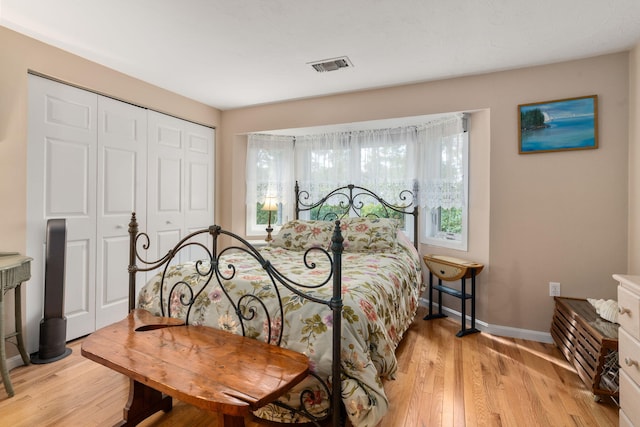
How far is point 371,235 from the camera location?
10.1 ft

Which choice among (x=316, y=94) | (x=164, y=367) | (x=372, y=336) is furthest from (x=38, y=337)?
(x=316, y=94)

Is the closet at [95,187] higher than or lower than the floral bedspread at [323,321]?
higher

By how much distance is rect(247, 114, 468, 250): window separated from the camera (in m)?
3.18

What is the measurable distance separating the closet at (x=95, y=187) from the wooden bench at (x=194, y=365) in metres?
1.24

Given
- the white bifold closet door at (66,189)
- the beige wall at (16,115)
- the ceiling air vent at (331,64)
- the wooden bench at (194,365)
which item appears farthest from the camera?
the ceiling air vent at (331,64)

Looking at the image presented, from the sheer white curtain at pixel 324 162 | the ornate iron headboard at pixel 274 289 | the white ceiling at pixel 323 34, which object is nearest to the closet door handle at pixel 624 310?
the ornate iron headboard at pixel 274 289

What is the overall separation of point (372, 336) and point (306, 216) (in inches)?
100

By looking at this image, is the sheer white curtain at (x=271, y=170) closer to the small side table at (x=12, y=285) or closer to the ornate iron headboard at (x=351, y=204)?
the ornate iron headboard at (x=351, y=204)

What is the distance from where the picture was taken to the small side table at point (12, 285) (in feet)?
6.14

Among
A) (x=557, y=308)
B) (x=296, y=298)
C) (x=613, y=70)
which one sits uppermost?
(x=613, y=70)

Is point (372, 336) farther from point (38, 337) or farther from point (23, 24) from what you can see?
point (23, 24)

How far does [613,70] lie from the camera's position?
243cm

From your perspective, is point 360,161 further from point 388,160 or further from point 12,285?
point 12,285

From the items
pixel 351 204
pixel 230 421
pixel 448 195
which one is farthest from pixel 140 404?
pixel 448 195
